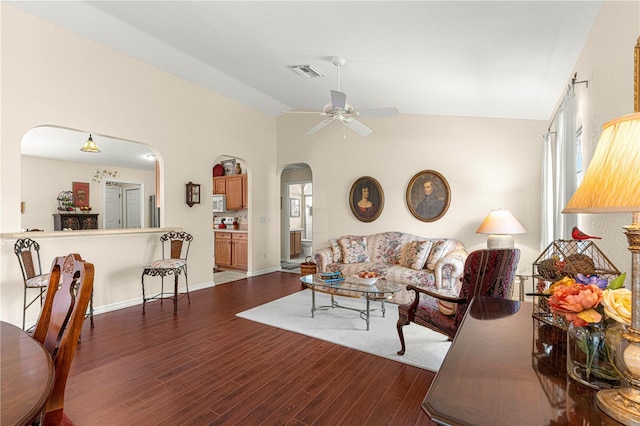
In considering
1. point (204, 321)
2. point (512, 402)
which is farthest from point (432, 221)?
point (512, 402)

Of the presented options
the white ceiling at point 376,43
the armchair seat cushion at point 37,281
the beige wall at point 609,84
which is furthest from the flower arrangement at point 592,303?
the armchair seat cushion at point 37,281

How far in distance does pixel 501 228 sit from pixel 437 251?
91 cm

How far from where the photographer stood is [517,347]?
3.68ft

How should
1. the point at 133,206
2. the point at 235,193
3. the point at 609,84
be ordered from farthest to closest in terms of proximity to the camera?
the point at 133,206
the point at 235,193
the point at 609,84

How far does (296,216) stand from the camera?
9727 mm

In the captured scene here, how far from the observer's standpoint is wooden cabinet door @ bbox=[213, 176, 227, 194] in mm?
7422

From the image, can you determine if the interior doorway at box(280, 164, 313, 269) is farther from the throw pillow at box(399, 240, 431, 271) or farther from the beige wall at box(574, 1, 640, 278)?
the beige wall at box(574, 1, 640, 278)

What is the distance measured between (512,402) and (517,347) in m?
0.40

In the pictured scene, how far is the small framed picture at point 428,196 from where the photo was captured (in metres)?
5.15

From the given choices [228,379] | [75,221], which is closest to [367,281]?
[228,379]

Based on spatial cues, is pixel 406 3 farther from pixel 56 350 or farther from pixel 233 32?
pixel 56 350

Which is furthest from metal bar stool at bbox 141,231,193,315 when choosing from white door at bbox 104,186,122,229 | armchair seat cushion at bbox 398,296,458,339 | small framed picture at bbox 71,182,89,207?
white door at bbox 104,186,122,229

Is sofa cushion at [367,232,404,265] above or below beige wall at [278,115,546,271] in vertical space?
below

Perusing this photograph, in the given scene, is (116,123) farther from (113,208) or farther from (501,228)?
(113,208)
